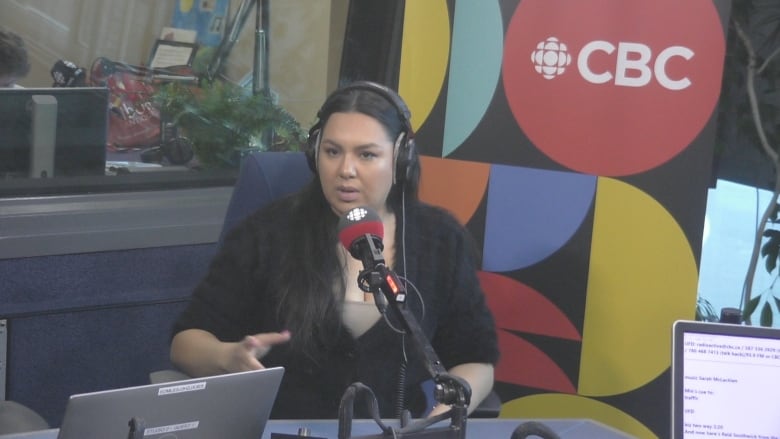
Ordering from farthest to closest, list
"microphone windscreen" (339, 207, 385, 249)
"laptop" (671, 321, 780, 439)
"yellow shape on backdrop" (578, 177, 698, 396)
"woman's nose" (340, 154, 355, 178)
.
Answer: "yellow shape on backdrop" (578, 177, 698, 396) → "woman's nose" (340, 154, 355, 178) → "laptop" (671, 321, 780, 439) → "microphone windscreen" (339, 207, 385, 249)

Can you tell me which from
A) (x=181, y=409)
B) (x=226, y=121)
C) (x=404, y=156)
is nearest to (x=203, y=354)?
(x=404, y=156)

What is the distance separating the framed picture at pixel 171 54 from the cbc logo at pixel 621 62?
1232 millimetres

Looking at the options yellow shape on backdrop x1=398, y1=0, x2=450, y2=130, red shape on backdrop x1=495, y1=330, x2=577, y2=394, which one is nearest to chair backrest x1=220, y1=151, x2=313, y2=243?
yellow shape on backdrop x1=398, y1=0, x2=450, y2=130

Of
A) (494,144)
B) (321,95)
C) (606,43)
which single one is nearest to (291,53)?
(321,95)

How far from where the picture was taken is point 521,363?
2689 millimetres

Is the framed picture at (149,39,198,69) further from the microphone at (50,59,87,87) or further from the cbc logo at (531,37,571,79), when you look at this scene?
the cbc logo at (531,37,571,79)

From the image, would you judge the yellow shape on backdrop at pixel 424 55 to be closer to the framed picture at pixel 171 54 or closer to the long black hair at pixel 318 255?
the long black hair at pixel 318 255

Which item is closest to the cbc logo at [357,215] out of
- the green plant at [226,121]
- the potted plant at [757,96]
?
the green plant at [226,121]

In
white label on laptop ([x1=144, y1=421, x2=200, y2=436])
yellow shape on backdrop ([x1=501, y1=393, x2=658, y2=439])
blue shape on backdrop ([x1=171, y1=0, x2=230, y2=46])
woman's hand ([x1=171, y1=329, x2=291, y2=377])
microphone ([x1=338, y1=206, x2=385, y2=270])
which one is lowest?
yellow shape on backdrop ([x1=501, y1=393, x2=658, y2=439])

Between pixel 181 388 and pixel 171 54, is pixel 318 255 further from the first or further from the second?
pixel 171 54

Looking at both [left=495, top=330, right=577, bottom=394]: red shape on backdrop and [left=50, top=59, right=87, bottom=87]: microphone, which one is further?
[left=50, top=59, right=87, bottom=87]: microphone

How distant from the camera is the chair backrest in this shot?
92.7 inches

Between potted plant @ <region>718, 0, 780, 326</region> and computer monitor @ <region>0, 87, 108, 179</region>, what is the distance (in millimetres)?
2120

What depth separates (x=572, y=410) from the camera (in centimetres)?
264
